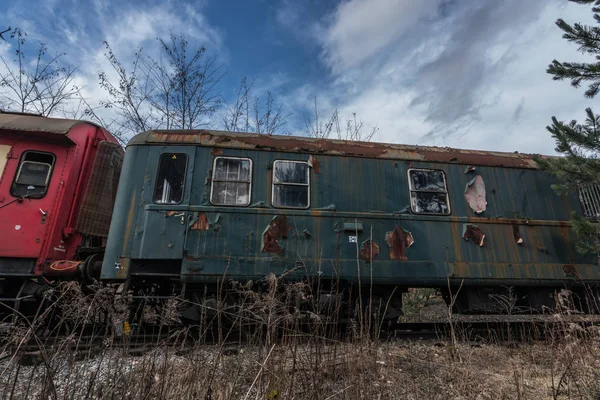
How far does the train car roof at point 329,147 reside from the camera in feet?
18.0

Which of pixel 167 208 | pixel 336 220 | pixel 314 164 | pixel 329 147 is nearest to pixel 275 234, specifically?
pixel 336 220

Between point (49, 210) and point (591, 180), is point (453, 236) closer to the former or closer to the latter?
point (591, 180)

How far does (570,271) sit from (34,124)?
9.61 meters

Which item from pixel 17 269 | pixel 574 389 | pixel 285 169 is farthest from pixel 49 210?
pixel 574 389

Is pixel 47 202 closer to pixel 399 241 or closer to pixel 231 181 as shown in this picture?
pixel 231 181

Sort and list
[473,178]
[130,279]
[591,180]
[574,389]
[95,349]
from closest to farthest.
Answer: [574,389] < [95,349] < [130,279] < [591,180] < [473,178]

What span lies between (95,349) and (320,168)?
4.06m

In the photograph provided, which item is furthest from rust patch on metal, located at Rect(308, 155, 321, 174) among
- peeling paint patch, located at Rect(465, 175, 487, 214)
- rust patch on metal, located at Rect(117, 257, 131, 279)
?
rust patch on metal, located at Rect(117, 257, 131, 279)

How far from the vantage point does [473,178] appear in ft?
19.5

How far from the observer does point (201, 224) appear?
505 cm

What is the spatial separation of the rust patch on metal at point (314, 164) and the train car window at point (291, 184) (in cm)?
9

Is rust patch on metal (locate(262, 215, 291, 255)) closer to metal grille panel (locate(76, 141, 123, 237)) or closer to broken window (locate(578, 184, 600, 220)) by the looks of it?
metal grille panel (locate(76, 141, 123, 237))

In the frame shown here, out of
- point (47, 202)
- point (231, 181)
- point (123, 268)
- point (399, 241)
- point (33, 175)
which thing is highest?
point (33, 175)

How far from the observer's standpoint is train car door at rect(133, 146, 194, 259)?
4.89 metres
